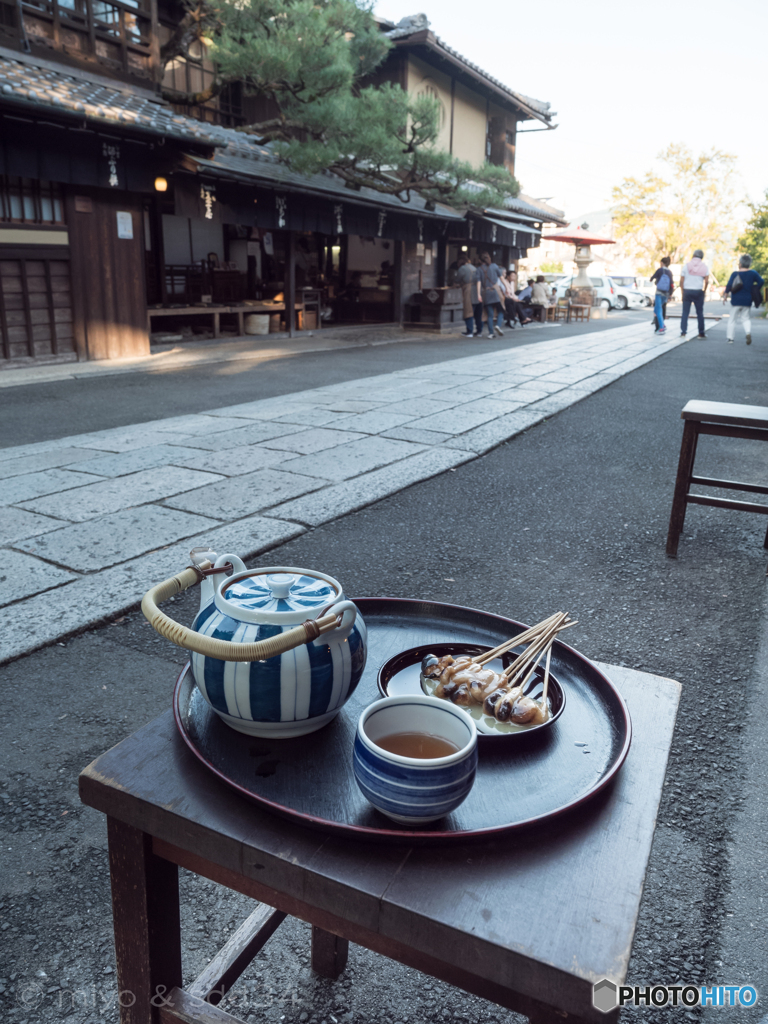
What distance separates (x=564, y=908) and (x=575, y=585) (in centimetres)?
259

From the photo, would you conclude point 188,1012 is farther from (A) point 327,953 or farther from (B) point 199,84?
(B) point 199,84

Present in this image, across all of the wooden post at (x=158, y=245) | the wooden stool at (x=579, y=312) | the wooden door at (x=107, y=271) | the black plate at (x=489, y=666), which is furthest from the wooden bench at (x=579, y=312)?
the black plate at (x=489, y=666)

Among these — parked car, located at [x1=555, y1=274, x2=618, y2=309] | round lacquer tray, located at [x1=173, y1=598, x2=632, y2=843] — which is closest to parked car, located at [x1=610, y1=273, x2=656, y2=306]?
parked car, located at [x1=555, y1=274, x2=618, y2=309]

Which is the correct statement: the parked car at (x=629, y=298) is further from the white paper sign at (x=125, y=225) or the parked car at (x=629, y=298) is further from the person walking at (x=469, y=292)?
the white paper sign at (x=125, y=225)

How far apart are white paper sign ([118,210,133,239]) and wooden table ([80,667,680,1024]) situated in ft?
33.7

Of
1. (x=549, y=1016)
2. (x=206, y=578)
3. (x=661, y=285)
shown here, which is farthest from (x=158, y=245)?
(x=549, y=1016)

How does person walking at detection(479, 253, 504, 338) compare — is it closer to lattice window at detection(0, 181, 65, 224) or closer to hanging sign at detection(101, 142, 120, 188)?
hanging sign at detection(101, 142, 120, 188)

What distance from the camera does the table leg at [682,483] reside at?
3.49 metres

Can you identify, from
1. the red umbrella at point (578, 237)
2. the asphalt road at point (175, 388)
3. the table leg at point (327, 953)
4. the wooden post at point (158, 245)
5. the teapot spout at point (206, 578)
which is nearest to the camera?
the teapot spout at point (206, 578)

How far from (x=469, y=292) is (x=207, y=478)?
12163mm

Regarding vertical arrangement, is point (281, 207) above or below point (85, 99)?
below

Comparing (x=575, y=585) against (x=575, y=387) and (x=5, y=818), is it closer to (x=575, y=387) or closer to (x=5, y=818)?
(x=5, y=818)

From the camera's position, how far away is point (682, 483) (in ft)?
11.9

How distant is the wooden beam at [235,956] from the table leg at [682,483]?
2849mm
